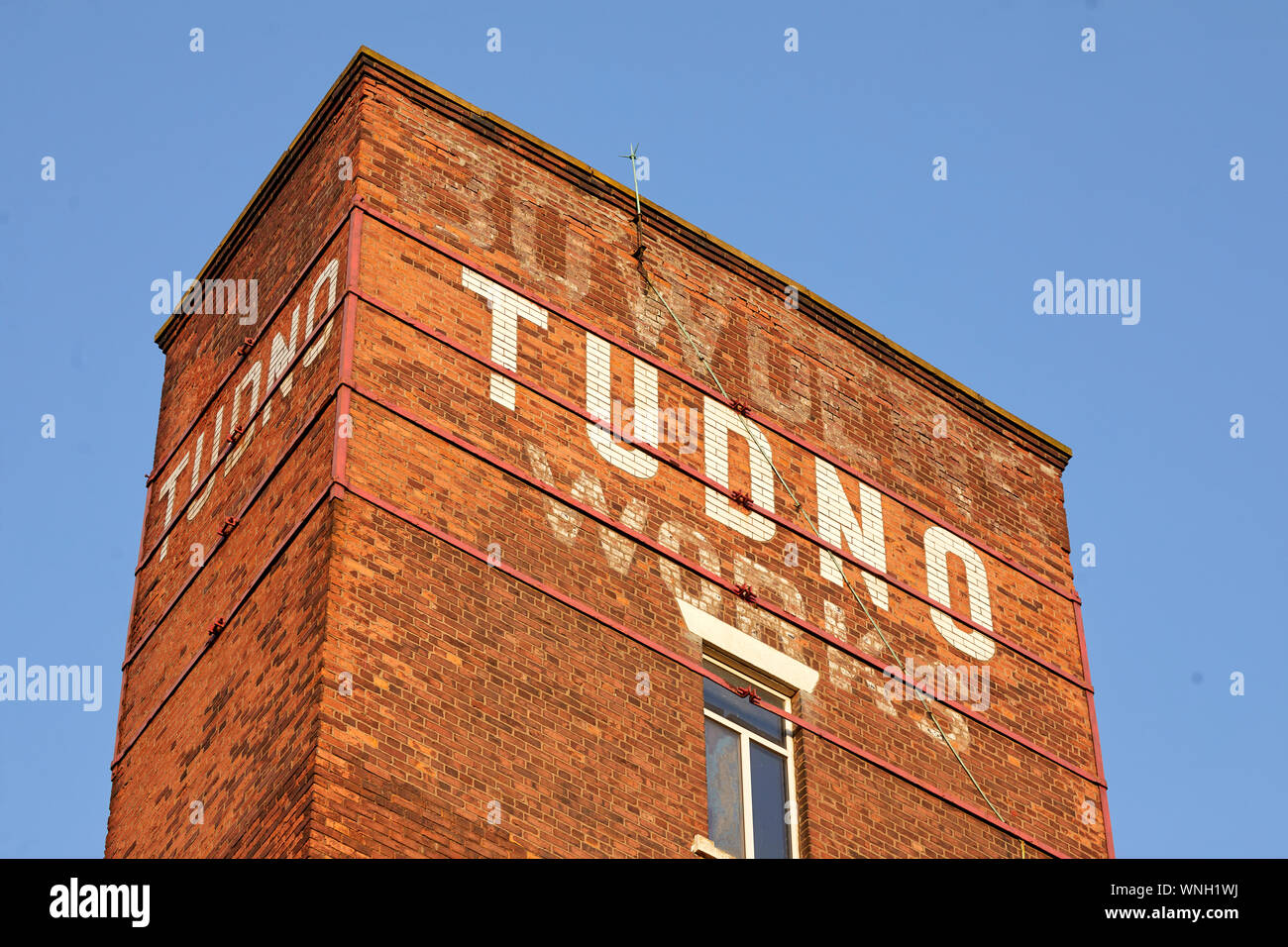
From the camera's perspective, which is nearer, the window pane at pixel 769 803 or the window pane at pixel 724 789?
the window pane at pixel 724 789

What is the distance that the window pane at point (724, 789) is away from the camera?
66.3ft

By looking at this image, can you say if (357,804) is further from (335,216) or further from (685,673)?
(335,216)

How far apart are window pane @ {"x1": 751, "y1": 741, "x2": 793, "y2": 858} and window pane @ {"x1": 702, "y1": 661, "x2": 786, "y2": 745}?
0.18 m

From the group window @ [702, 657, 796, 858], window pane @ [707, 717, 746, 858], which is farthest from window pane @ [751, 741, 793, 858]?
window pane @ [707, 717, 746, 858]

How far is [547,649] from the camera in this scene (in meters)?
19.7

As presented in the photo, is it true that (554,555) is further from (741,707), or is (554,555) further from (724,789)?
(724,789)

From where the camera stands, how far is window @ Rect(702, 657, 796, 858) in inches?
802

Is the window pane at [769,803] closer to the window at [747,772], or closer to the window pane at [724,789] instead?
the window at [747,772]

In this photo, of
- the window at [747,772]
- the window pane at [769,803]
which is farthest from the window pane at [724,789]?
the window pane at [769,803]

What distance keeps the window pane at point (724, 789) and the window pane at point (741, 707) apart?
17cm

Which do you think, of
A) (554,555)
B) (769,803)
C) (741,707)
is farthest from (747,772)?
(554,555)

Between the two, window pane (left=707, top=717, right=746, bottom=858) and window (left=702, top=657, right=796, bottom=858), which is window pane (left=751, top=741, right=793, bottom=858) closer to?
window (left=702, top=657, right=796, bottom=858)

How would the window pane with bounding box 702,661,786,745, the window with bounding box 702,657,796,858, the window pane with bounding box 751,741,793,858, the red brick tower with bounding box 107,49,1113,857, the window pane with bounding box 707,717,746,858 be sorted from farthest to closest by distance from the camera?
the window pane with bounding box 702,661,786,745
the window pane with bounding box 751,741,793,858
the window with bounding box 702,657,796,858
the window pane with bounding box 707,717,746,858
the red brick tower with bounding box 107,49,1113,857
